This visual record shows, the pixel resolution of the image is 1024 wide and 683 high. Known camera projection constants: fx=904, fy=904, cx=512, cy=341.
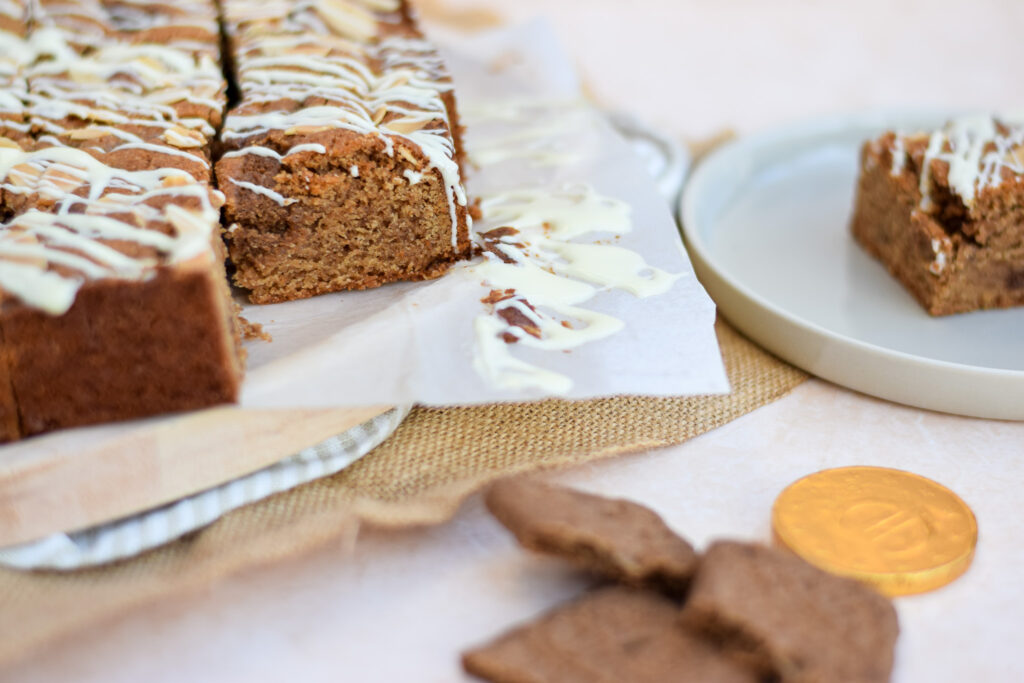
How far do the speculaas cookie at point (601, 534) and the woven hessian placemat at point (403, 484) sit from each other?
186 millimetres

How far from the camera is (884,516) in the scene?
1.68m

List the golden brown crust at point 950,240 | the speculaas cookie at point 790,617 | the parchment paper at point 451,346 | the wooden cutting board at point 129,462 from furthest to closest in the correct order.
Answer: the golden brown crust at point 950,240, the parchment paper at point 451,346, the wooden cutting board at point 129,462, the speculaas cookie at point 790,617

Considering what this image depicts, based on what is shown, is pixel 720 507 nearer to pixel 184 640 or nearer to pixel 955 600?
pixel 955 600

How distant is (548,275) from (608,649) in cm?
93

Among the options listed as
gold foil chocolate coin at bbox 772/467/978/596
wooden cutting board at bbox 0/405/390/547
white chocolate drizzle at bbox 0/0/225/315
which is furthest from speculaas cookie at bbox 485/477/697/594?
white chocolate drizzle at bbox 0/0/225/315

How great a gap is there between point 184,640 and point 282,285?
2.85 feet

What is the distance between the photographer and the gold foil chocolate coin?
157cm

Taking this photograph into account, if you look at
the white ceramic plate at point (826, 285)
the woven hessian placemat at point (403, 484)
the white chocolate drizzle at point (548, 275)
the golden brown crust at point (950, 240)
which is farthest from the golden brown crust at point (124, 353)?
the golden brown crust at point (950, 240)

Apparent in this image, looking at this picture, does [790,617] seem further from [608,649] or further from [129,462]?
[129,462]

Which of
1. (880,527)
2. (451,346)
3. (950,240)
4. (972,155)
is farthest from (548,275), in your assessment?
(972,155)

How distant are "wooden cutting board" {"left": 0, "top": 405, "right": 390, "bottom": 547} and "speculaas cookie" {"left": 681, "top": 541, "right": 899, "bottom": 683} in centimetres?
80

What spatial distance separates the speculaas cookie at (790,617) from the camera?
130 centimetres

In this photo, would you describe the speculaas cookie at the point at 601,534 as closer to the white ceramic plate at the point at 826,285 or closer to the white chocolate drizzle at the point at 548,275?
the white chocolate drizzle at the point at 548,275

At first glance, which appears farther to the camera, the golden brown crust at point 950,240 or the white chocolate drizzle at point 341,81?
the golden brown crust at point 950,240
